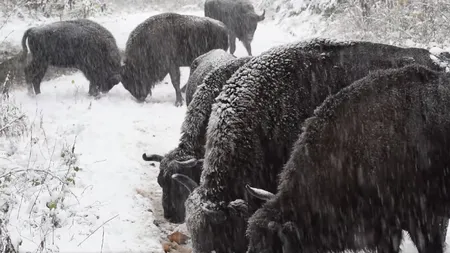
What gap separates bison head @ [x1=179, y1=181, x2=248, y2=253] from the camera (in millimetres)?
3970

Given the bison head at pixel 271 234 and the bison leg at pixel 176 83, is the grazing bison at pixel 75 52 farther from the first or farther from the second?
the bison head at pixel 271 234

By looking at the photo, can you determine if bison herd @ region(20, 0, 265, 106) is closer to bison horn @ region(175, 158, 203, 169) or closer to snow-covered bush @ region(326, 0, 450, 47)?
snow-covered bush @ region(326, 0, 450, 47)

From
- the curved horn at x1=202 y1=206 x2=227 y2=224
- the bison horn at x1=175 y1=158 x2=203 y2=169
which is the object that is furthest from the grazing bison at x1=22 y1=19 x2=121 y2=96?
the curved horn at x1=202 y1=206 x2=227 y2=224

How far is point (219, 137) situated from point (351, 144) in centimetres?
119

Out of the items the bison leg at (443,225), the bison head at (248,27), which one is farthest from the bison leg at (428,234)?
the bison head at (248,27)

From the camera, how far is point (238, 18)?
16.2m

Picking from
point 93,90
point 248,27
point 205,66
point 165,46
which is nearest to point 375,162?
point 205,66

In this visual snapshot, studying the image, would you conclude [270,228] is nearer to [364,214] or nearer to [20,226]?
[364,214]

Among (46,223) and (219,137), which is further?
(46,223)

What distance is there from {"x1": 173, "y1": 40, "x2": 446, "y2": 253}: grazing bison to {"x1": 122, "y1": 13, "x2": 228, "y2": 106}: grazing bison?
628cm

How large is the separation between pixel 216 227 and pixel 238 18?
12924 millimetres

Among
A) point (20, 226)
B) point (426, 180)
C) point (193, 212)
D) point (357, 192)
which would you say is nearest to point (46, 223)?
point (20, 226)

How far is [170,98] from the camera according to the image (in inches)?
473

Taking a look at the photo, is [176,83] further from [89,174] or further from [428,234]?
[428,234]
